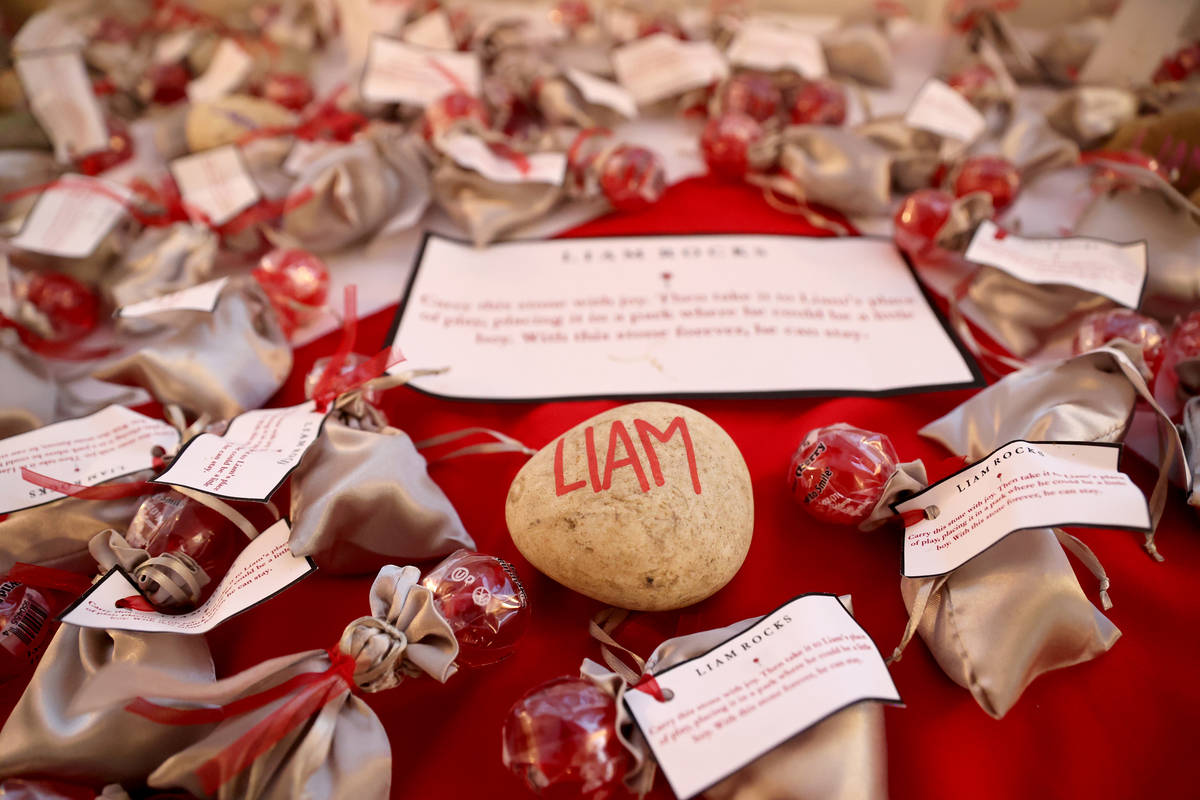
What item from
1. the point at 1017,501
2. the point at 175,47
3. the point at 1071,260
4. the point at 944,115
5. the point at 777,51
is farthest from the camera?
the point at 175,47

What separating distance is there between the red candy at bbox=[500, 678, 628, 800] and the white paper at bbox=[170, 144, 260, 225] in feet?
3.45

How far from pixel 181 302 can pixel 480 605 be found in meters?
0.62

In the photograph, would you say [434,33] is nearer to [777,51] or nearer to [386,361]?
[777,51]

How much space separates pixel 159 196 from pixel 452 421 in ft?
Result: 2.56

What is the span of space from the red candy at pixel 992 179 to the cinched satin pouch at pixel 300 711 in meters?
1.17

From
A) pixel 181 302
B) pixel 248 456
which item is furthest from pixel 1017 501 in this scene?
pixel 181 302

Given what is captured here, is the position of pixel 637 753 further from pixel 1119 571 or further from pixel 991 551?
pixel 1119 571

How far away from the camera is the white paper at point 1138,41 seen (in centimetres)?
136

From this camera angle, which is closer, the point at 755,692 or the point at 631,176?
the point at 755,692

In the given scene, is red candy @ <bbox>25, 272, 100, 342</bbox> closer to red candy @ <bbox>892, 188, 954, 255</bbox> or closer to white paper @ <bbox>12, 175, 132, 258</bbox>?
white paper @ <bbox>12, 175, 132, 258</bbox>

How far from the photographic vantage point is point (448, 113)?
4.45 ft

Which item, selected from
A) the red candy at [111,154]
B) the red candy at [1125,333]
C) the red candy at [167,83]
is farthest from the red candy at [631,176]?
the red candy at [167,83]

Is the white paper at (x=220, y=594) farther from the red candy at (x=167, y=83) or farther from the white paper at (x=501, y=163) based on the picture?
the red candy at (x=167, y=83)

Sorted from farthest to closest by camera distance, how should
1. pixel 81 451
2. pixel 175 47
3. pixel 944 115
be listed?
1. pixel 175 47
2. pixel 944 115
3. pixel 81 451
